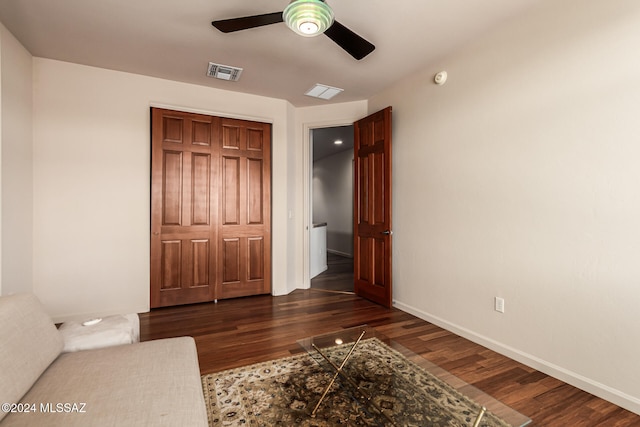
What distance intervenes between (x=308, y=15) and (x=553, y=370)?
9.28 feet

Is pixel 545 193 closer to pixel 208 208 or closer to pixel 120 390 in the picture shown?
pixel 120 390

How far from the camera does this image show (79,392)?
120 cm

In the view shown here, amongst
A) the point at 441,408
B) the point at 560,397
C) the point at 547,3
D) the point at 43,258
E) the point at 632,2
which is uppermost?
the point at 547,3

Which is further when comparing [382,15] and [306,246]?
[306,246]

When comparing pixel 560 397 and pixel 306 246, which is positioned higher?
pixel 306 246

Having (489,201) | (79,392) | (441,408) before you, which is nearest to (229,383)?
(79,392)

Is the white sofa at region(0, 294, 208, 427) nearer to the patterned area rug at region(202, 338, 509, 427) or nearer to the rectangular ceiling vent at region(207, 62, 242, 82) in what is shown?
the patterned area rug at region(202, 338, 509, 427)

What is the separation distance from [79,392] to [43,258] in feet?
8.96

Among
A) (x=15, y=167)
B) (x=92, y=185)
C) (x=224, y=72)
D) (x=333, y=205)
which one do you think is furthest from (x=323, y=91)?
(x=333, y=205)

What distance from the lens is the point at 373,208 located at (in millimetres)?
3967

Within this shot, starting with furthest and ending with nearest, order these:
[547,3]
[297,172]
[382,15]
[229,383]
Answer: [297,172], [382,15], [547,3], [229,383]

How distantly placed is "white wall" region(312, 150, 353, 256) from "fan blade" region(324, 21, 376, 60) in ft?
18.1

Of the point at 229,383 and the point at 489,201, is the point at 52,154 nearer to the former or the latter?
the point at 229,383

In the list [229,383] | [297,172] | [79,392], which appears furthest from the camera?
[297,172]
